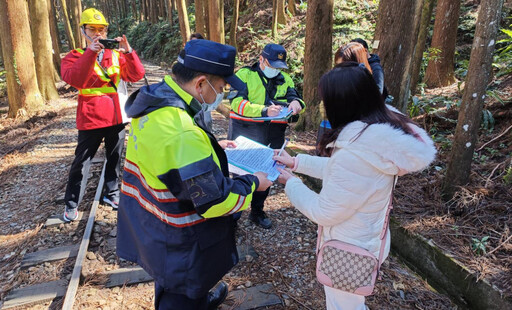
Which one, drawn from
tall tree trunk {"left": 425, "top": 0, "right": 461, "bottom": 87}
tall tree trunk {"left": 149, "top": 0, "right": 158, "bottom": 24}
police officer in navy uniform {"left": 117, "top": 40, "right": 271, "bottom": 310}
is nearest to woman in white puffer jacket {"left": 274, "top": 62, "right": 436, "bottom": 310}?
police officer in navy uniform {"left": 117, "top": 40, "right": 271, "bottom": 310}

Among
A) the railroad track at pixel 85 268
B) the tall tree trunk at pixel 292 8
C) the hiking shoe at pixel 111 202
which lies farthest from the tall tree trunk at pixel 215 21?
the railroad track at pixel 85 268

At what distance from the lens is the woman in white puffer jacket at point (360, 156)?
5.65 feet

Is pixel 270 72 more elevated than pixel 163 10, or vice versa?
pixel 163 10

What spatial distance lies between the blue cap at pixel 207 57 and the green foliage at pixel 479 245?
3226 millimetres

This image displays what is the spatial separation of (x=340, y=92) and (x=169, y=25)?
104 ft

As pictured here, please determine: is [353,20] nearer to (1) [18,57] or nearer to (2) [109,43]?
(1) [18,57]

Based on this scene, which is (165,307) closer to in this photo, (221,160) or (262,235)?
(221,160)

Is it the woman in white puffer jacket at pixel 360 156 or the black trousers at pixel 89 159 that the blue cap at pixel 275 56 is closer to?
the woman in white puffer jacket at pixel 360 156

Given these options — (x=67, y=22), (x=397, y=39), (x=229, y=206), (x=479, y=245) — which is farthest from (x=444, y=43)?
(x=67, y=22)

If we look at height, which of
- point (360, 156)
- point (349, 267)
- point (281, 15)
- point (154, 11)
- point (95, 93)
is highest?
point (154, 11)

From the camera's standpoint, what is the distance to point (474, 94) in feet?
11.5

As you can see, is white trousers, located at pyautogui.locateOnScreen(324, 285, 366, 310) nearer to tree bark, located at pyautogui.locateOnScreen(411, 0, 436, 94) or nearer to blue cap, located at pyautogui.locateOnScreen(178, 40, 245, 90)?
blue cap, located at pyautogui.locateOnScreen(178, 40, 245, 90)

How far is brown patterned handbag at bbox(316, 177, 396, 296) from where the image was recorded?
1896 millimetres

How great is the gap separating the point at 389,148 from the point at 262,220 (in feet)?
9.12
